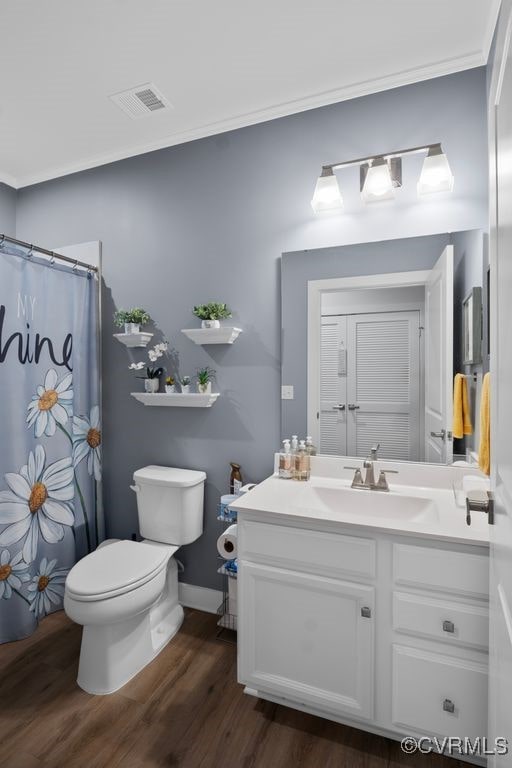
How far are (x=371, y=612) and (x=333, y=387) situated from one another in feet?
3.02

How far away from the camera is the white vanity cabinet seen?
1.23m

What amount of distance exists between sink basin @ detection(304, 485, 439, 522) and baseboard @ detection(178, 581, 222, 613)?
928mm

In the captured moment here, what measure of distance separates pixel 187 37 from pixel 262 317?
118 centimetres

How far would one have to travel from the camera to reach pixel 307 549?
1.41m

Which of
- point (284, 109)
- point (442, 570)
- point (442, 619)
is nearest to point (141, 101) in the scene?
point (284, 109)

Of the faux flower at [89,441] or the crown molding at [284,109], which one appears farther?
the faux flower at [89,441]

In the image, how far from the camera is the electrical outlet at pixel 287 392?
6.49 ft

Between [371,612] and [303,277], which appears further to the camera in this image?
[303,277]

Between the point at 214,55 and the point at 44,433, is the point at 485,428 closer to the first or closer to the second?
the point at 214,55

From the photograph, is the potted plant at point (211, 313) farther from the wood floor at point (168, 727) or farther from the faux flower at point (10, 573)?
the wood floor at point (168, 727)

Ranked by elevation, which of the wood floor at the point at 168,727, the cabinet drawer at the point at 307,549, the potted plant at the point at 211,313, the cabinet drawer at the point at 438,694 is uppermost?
the potted plant at the point at 211,313

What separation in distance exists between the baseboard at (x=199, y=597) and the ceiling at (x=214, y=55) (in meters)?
2.47

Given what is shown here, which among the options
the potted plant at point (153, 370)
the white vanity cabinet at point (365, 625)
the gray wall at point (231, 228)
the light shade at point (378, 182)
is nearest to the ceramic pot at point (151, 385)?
the potted plant at point (153, 370)

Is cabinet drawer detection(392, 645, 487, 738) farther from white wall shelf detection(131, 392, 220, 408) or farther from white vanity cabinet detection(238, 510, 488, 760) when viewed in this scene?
white wall shelf detection(131, 392, 220, 408)
